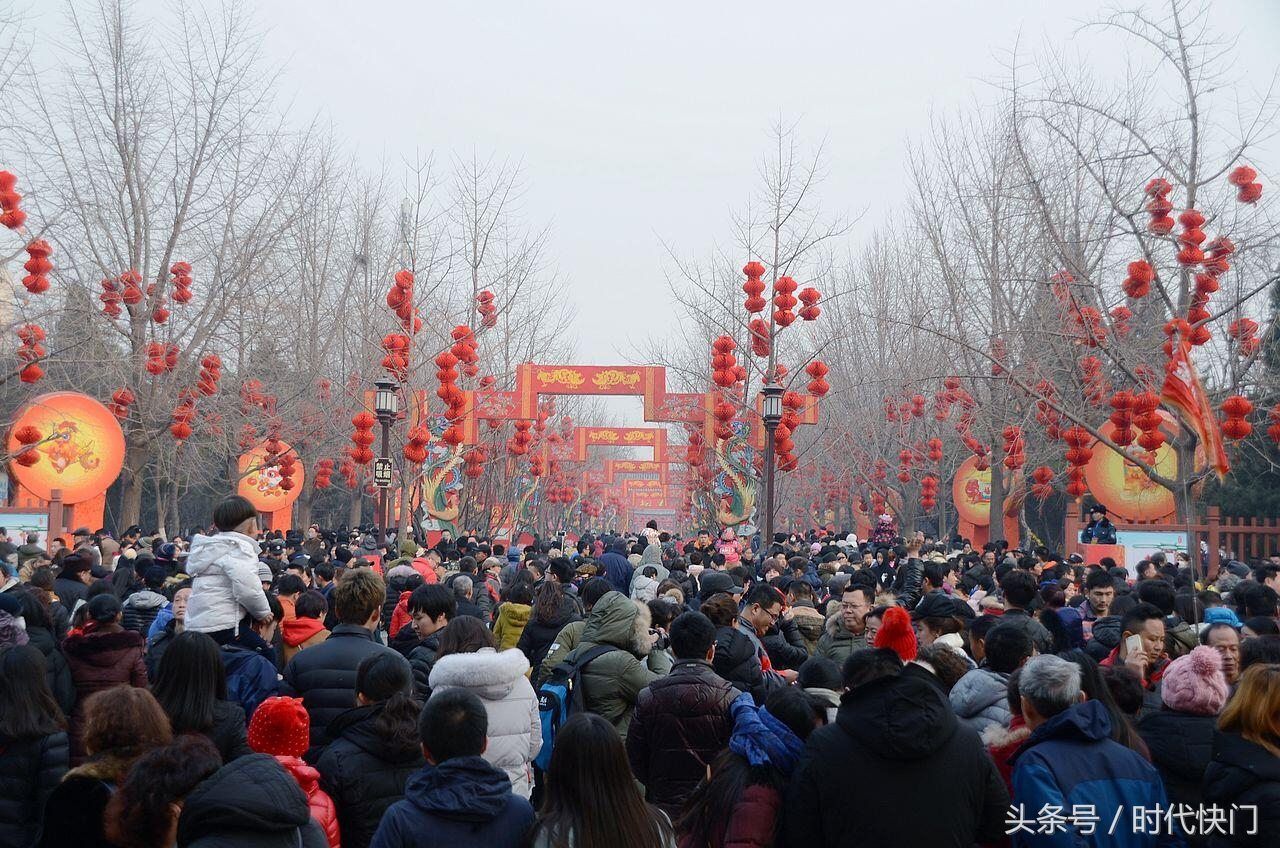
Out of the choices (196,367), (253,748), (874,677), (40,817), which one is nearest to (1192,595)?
(874,677)

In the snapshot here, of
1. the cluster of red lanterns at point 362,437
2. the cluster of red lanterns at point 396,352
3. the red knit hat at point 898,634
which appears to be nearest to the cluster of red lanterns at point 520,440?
the cluster of red lanterns at point 362,437

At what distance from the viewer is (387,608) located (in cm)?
904

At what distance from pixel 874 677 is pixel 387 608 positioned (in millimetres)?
6306

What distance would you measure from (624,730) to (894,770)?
2398 mm

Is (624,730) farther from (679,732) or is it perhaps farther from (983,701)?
(983,701)

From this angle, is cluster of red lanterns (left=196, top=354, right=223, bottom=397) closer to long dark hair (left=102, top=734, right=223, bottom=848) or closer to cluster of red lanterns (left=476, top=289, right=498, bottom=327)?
cluster of red lanterns (left=476, top=289, right=498, bottom=327)

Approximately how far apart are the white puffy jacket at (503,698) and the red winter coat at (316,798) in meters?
0.62

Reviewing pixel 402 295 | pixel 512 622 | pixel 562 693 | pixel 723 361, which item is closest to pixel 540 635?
pixel 512 622

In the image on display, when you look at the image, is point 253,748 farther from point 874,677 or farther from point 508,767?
point 874,677

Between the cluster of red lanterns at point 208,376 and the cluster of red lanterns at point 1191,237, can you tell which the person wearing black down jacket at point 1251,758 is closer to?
the cluster of red lanterns at point 1191,237

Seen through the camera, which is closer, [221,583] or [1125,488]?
[221,583]

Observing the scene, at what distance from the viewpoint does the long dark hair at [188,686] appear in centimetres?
409

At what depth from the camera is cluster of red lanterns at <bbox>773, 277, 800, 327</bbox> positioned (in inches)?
710

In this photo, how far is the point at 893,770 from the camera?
10.7 feet
